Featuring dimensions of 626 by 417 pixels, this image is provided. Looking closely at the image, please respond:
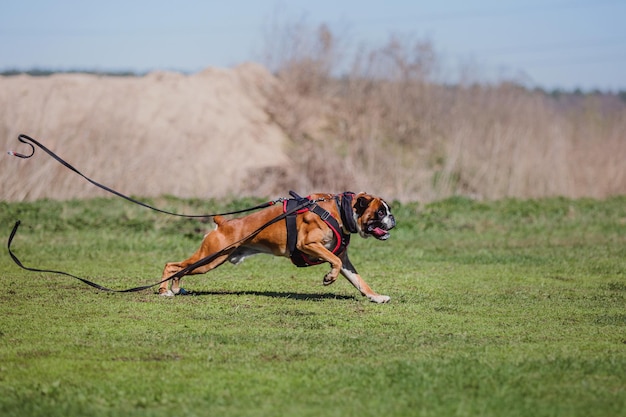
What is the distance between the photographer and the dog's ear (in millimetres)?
9586

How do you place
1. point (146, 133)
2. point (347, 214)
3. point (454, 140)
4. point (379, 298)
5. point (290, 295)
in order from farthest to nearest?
point (146, 133), point (454, 140), point (290, 295), point (379, 298), point (347, 214)

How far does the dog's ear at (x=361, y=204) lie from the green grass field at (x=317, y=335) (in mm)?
1010

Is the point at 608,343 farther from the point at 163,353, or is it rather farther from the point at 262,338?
the point at 163,353

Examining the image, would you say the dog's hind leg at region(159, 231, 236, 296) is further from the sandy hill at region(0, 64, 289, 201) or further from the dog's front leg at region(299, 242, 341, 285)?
the sandy hill at region(0, 64, 289, 201)

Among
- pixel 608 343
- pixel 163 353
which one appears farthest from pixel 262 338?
pixel 608 343

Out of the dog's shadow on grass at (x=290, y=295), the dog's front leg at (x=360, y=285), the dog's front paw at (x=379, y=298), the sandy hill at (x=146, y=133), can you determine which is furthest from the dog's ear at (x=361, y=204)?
the sandy hill at (x=146, y=133)

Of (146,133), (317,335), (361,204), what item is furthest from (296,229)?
(146,133)

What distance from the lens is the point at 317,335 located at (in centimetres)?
782

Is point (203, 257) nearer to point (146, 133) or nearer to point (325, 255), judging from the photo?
point (325, 255)

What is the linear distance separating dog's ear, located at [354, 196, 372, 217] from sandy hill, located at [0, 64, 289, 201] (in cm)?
1184

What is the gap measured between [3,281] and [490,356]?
21.6 feet

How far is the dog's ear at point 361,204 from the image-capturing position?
9586mm

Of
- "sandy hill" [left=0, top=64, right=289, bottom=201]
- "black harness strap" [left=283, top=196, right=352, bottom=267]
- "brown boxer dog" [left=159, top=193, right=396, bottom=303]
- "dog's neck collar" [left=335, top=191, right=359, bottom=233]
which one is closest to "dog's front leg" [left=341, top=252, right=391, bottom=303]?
"brown boxer dog" [left=159, top=193, right=396, bottom=303]

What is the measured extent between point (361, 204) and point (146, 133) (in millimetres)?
18094
